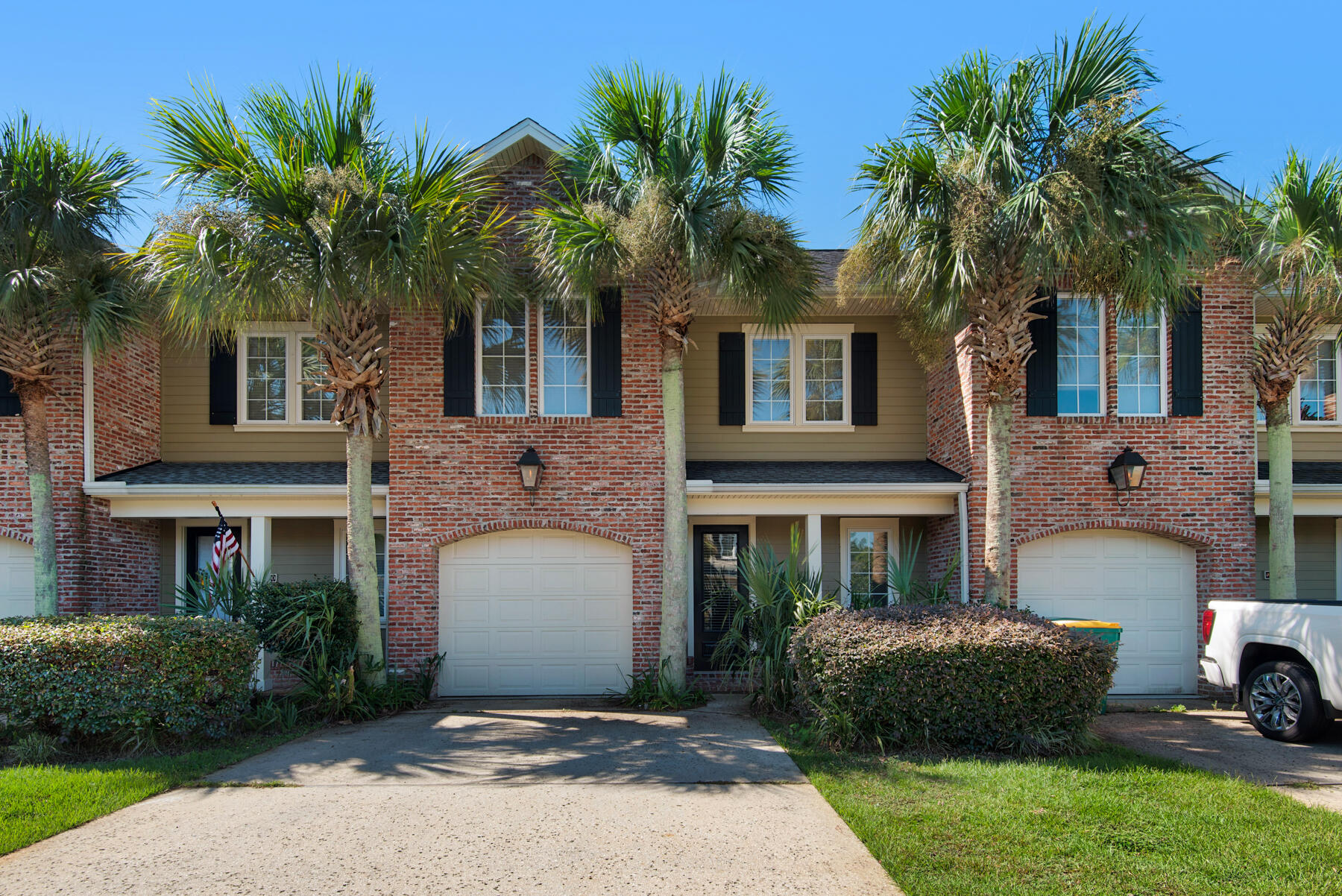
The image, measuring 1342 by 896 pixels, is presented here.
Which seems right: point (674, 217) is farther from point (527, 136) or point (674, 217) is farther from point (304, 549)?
point (304, 549)

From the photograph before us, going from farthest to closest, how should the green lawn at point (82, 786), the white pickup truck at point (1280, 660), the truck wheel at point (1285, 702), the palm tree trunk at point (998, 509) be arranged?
the palm tree trunk at point (998, 509) → the truck wheel at point (1285, 702) → the white pickup truck at point (1280, 660) → the green lawn at point (82, 786)

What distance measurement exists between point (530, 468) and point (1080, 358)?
7.23 metres

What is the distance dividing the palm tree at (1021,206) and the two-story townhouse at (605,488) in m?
1.92

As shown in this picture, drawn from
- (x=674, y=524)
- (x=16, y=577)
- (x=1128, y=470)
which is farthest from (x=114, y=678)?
(x=1128, y=470)

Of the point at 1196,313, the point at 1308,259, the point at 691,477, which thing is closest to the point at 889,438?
the point at 691,477

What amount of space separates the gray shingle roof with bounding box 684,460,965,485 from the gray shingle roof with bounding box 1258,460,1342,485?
4.33m

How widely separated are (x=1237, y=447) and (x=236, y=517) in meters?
12.9

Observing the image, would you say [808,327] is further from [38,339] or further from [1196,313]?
[38,339]

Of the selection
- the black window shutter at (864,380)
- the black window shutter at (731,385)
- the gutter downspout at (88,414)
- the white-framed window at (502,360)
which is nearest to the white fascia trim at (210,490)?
the gutter downspout at (88,414)

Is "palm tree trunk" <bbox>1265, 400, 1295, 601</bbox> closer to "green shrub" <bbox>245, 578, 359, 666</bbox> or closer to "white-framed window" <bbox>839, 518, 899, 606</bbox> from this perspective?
"white-framed window" <bbox>839, 518, 899, 606</bbox>

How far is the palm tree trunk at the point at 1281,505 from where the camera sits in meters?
10.8

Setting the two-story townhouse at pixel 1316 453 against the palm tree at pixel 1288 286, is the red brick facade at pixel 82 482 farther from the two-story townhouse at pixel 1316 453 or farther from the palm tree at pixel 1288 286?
the two-story townhouse at pixel 1316 453

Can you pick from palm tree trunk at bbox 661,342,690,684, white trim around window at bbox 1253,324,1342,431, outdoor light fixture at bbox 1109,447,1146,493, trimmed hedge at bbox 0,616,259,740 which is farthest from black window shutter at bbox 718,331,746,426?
white trim around window at bbox 1253,324,1342,431

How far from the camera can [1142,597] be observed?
11492 millimetres
